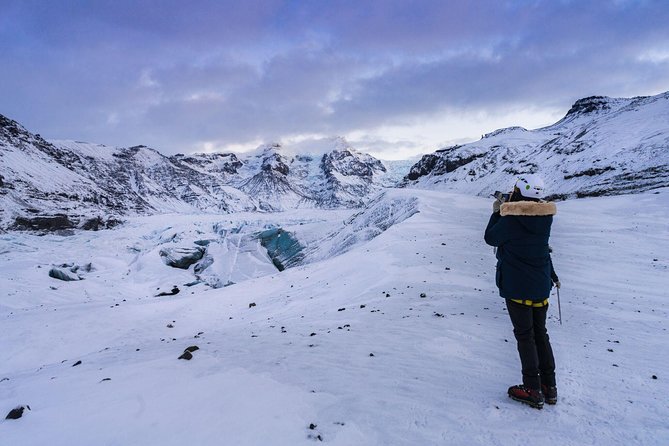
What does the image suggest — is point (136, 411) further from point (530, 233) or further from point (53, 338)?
point (53, 338)

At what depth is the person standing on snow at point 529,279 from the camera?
434 cm

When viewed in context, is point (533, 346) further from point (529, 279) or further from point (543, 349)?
point (529, 279)

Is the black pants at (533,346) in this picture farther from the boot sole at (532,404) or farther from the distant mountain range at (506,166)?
the distant mountain range at (506,166)

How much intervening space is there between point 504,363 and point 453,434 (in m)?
2.40

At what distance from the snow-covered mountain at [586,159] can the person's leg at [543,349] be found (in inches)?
508

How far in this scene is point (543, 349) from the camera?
448 cm

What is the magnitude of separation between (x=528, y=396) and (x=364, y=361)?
2531 mm

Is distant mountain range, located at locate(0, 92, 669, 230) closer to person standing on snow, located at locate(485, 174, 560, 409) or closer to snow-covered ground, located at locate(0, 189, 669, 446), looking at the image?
snow-covered ground, located at locate(0, 189, 669, 446)

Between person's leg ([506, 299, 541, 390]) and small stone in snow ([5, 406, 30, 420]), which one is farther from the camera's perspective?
small stone in snow ([5, 406, 30, 420])

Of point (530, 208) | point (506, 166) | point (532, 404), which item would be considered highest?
point (506, 166)

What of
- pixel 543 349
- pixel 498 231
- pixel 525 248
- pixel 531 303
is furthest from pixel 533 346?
pixel 498 231

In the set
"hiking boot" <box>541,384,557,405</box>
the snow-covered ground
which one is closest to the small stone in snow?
the snow-covered ground

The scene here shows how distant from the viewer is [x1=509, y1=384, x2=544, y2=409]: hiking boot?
13.9ft

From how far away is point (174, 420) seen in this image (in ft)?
13.8
